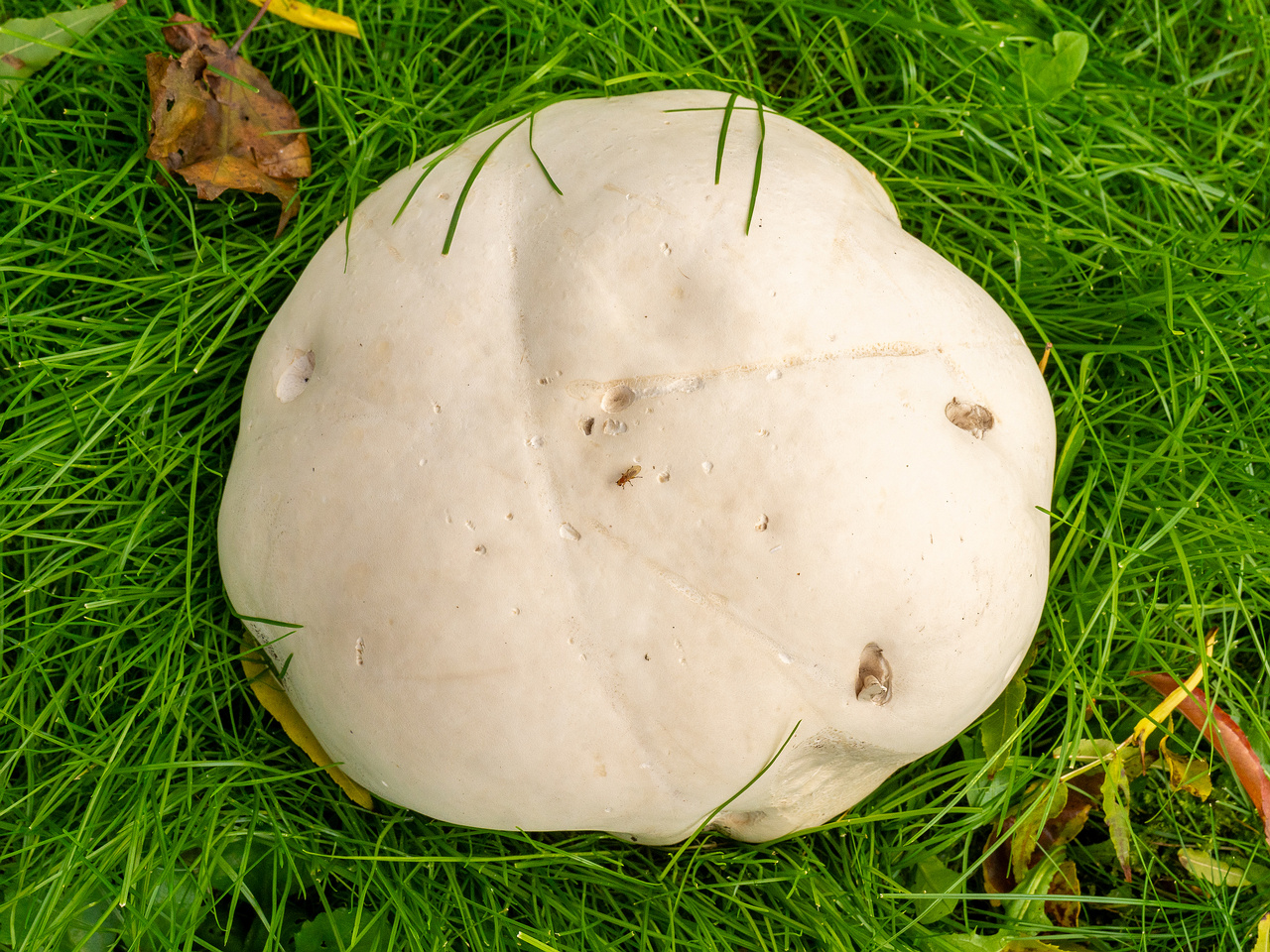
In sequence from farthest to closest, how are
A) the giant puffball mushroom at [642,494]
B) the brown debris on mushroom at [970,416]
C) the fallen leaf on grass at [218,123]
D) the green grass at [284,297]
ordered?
the fallen leaf on grass at [218,123] < the green grass at [284,297] < the brown debris on mushroom at [970,416] < the giant puffball mushroom at [642,494]

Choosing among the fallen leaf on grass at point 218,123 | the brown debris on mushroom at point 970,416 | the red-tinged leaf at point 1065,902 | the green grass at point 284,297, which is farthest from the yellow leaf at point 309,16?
the red-tinged leaf at point 1065,902

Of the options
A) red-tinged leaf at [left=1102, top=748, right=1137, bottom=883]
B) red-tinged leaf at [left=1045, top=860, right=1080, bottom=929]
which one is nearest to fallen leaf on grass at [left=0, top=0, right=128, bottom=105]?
red-tinged leaf at [left=1102, top=748, right=1137, bottom=883]

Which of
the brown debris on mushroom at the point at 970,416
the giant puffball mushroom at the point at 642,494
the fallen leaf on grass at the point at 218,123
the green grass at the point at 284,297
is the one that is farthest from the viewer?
the fallen leaf on grass at the point at 218,123

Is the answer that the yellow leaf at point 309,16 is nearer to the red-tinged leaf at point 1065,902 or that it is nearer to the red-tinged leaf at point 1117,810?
the red-tinged leaf at point 1117,810

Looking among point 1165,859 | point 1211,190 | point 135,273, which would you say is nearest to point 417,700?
point 135,273

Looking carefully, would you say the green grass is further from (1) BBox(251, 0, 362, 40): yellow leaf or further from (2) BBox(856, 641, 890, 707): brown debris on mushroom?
(2) BBox(856, 641, 890, 707): brown debris on mushroom
